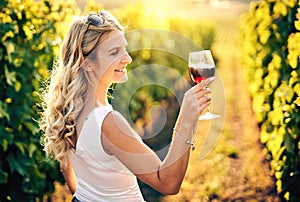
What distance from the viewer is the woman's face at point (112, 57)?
244cm

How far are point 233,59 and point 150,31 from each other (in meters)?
8.54

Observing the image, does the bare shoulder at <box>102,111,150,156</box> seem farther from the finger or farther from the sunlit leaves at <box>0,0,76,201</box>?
the sunlit leaves at <box>0,0,76,201</box>

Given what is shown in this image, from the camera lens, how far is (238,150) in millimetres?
7520

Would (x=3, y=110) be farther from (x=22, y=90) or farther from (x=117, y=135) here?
(x=117, y=135)

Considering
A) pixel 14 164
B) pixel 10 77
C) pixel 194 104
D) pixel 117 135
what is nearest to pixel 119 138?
pixel 117 135

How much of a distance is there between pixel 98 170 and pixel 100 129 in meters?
0.18

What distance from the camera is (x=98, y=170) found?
244 centimetres

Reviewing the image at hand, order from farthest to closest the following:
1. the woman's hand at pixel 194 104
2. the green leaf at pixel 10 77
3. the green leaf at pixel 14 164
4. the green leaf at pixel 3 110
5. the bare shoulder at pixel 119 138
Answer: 1. the green leaf at pixel 14 164
2. the green leaf at pixel 10 77
3. the green leaf at pixel 3 110
4. the bare shoulder at pixel 119 138
5. the woman's hand at pixel 194 104

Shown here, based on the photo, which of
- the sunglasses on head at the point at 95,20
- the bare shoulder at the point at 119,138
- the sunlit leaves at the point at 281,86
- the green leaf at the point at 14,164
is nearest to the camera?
the bare shoulder at the point at 119,138

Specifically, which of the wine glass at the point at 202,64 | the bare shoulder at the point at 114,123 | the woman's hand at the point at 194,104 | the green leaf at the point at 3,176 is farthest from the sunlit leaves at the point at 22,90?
the woman's hand at the point at 194,104

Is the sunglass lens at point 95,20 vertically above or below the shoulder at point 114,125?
above

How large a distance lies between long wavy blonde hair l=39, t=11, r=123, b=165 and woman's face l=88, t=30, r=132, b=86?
22 millimetres

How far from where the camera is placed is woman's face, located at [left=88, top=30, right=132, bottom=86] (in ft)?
8.00

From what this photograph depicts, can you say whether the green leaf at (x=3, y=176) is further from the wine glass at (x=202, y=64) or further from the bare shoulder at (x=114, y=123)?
the bare shoulder at (x=114, y=123)
